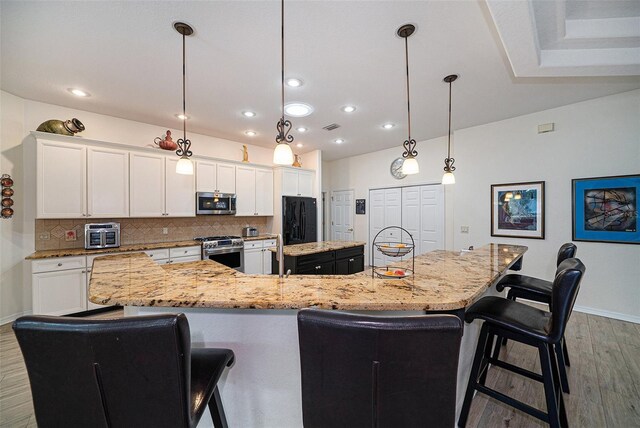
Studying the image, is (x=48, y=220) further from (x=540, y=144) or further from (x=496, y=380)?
(x=540, y=144)

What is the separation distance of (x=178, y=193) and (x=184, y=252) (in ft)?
3.27

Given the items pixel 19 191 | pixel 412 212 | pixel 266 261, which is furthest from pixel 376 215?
pixel 19 191

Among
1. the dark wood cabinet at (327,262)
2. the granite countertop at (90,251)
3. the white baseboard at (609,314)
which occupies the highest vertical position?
the granite countertop at (90,251)

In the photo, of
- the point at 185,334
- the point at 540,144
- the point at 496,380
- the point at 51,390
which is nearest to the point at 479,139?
the point at 540,144

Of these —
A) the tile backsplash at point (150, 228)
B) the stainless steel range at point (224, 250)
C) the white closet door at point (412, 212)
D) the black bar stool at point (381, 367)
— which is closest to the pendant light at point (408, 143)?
the black bar stool at point (381, 367)

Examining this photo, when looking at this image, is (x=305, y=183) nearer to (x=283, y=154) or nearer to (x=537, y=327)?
(x=283, y=154)

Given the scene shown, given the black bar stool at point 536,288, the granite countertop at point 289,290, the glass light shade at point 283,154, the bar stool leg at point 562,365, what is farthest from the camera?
the black bar stool at point 536,288

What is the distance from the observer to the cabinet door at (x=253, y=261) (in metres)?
4.61

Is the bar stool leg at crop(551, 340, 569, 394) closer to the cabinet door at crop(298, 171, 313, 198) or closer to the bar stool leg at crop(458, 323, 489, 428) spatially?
the bar stool leg at crop(458, 323, 489, 428)

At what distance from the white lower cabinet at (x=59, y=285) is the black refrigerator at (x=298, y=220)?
308 centimetres

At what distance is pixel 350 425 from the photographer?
0.77 metres

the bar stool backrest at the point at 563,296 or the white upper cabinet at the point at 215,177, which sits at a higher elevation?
the white upper cabinet at the point at 215,177

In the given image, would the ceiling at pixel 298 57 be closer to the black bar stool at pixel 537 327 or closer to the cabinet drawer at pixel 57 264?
the black bar stool at pixel 537 327

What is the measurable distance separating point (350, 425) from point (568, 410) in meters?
2.02
